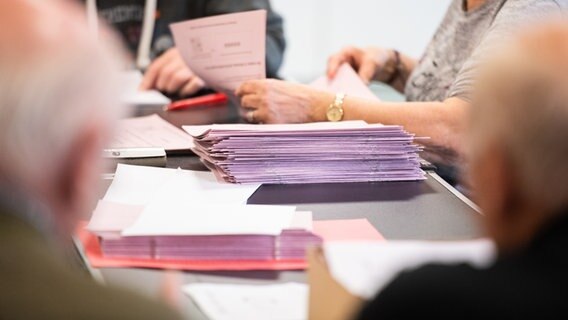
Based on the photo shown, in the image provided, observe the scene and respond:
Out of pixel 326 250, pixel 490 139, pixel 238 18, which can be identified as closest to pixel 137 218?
pixel 326 250

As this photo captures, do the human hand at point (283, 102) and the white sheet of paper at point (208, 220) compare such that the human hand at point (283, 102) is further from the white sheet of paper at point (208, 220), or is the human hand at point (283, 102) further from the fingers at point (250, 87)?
the white sheet of paper at point (208, 220)

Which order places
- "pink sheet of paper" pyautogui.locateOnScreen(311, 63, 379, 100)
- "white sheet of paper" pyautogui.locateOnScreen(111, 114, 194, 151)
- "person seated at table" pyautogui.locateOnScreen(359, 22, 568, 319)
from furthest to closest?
"pink sheet of paper" pyautogui.locateOnScreen(311, 63, 379, 100)
"white sheet of paper" pyautogui.locateOnScreen(111, 114, 194, 151)
"person seated at table" pyautogui.locateOnScreen(359, 22, 568, 319)

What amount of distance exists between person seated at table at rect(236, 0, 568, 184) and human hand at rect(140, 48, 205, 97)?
→ 474mm

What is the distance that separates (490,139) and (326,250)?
22 cm

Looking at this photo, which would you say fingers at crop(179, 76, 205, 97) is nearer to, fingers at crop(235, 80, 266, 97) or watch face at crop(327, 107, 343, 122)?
fingers at crop(235, 80, 266, 97)

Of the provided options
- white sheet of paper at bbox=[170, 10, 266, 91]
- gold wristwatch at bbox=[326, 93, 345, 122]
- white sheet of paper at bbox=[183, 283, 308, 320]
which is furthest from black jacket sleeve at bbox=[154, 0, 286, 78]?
white sheet of paper at bbox=[183, 283, 308, 320]

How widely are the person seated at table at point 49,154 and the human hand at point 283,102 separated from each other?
979 mm

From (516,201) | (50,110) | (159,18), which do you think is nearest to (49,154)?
(50,110)

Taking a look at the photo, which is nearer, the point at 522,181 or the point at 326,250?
the point at 522,181

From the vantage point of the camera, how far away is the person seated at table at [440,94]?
5.53ft

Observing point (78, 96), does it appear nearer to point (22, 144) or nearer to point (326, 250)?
point (22, 144)

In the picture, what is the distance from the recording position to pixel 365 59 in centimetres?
232

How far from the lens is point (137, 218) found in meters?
1.13

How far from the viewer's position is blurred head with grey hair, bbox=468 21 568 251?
692 mm
